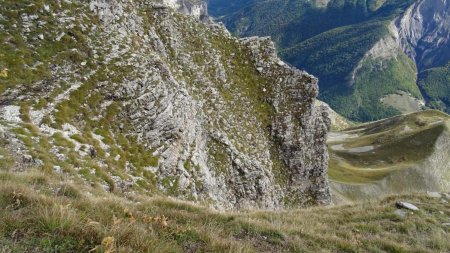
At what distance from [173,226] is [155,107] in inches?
1058

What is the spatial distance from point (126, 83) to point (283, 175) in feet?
102

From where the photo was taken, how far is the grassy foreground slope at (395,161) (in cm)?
11181

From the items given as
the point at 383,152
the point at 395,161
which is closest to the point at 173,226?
the point at 395,161

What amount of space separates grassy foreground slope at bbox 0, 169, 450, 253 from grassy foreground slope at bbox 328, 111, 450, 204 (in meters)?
81.2

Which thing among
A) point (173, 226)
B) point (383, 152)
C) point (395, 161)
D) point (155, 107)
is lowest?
point (395, 161)

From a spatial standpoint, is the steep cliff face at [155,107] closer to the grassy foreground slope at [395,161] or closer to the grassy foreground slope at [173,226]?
the grassy foreground slope at [173,226]

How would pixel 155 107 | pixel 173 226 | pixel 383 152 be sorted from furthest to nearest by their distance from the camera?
pixel 383 152 → pixel 155 107 → pixel 173 226

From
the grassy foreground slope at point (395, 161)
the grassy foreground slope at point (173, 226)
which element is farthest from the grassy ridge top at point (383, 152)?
the grassy foreground slope at point (173, 226)

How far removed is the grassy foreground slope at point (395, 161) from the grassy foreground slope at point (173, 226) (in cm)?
8116

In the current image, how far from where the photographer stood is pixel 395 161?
470 feet

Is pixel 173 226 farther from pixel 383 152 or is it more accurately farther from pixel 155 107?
pixel 383 152

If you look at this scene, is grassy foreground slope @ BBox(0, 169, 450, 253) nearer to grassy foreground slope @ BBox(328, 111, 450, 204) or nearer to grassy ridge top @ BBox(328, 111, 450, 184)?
grassy foreground slope @ BBox(328, 111, 450, 204)

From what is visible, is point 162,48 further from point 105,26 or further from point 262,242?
Result: point 262,242

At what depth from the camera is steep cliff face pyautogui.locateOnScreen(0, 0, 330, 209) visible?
84.3 ft
